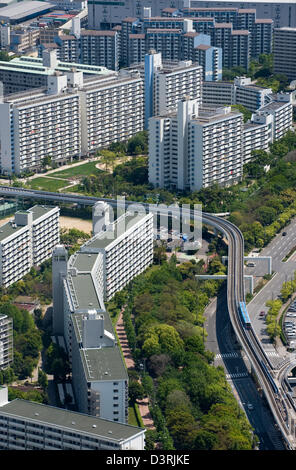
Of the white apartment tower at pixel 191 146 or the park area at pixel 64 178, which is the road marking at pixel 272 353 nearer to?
the white apartment tower at pixel 191 146

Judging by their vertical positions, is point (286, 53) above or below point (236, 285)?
above

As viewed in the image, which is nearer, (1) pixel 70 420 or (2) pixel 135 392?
(1) pixel 70 420

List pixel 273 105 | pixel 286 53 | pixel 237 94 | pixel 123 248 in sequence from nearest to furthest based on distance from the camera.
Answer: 1. pixel 123 248
2. pixel 273 105
3. pixel 237 94
4. pixel 286 53

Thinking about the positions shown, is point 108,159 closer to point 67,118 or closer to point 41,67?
point 67,118

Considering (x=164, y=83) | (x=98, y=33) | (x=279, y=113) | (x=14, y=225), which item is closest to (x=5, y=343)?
(x=14, y=225)

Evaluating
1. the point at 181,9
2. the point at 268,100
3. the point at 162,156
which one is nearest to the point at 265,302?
the point at 162,156

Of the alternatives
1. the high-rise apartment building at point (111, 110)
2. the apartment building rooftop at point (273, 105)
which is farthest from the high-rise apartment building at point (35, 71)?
the apartment building rooftop at point (273, 105)

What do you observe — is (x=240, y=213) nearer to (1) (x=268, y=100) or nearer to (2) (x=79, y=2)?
(1) (x=268, y=100)
